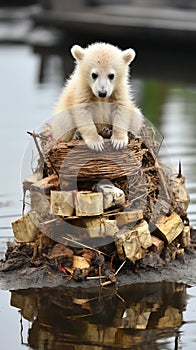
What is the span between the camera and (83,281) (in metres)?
5.46

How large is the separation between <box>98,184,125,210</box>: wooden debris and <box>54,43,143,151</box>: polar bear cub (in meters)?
0.22

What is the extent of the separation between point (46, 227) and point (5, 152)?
353 centimetres

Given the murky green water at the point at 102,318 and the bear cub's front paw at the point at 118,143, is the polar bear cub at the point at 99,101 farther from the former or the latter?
the murky green water at the point at 102,318

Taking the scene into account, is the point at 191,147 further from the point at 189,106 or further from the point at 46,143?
the point at 46,143

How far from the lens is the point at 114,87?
564cm

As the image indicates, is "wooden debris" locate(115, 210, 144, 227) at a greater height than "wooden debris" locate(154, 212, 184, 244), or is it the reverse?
"wooden debris" locate(115, 210, 144, 227)

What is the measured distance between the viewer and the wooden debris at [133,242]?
215 inches

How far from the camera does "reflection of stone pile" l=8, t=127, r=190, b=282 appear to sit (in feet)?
18.0

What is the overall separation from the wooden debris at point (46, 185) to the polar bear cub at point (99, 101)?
0.82 feet

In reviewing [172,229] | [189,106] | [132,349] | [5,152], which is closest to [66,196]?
[172,229]

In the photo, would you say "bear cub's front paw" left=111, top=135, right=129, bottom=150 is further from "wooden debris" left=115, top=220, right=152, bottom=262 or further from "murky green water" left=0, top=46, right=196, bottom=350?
"murky green water" left=0, top=46, right=196, bottom=350

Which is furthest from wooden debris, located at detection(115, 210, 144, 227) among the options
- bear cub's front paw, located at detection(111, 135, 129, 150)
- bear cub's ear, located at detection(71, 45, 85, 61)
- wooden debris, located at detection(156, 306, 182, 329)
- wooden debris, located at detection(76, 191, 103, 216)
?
bear cub's ear, located at detection(71, 45, 85, 61)

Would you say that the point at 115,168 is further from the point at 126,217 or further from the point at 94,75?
the point at 94,75

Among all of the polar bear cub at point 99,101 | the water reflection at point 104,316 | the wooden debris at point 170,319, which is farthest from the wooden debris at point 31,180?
the wooden debris at point 170,319
